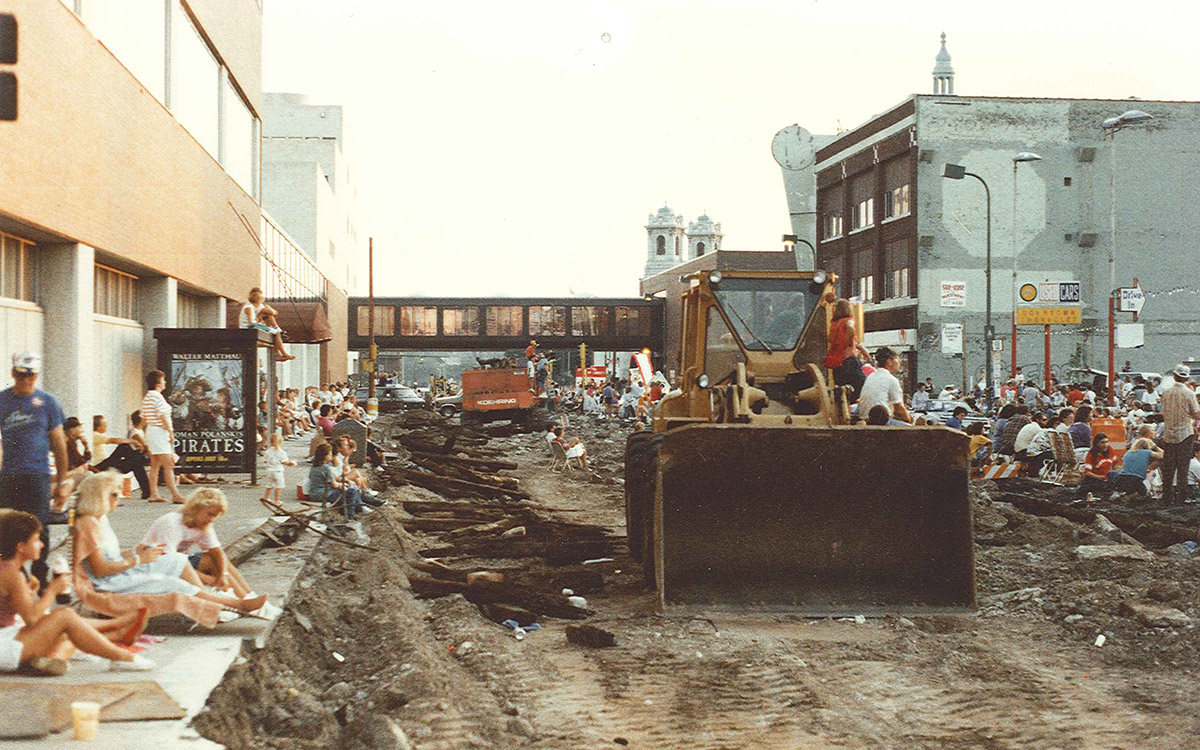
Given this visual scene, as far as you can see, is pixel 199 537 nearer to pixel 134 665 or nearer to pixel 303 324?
pixel 134 665

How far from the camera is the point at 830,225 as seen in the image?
61.8 m

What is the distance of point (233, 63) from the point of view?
27.4 m

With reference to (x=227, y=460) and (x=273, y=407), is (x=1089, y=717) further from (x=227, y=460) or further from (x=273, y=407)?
(x=273, y=407)

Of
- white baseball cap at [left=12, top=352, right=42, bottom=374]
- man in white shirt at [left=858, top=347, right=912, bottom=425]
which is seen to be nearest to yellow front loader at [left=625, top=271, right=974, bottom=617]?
man in white shirt at [left=858, top=347, right=912, bottom=425]

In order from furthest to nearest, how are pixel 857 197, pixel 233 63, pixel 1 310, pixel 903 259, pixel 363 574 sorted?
pixel 857 197 → pixel 903 259 → pixel 233 63 → pixel 1 310 → pixel 363 574

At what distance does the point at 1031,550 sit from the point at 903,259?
4081cm

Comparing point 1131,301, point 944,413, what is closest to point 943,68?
point 1131,301

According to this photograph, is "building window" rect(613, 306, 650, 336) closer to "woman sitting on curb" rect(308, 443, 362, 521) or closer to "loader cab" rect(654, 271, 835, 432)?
"woman sitting on curb" rect(308, 443, 362, 521)

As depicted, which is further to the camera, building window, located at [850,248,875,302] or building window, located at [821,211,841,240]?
building window, located at [821,211,841,240]

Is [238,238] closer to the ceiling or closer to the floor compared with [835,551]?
closer to the ceiling

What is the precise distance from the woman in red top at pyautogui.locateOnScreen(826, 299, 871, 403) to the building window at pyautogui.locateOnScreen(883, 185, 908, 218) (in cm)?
4322

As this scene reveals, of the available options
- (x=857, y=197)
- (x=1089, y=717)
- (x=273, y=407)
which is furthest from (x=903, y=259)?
(x=1089, y=717)

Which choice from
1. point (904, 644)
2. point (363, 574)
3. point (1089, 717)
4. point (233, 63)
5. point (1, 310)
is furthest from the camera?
point (233, 63)

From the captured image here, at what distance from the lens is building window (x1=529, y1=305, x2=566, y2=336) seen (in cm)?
8444
